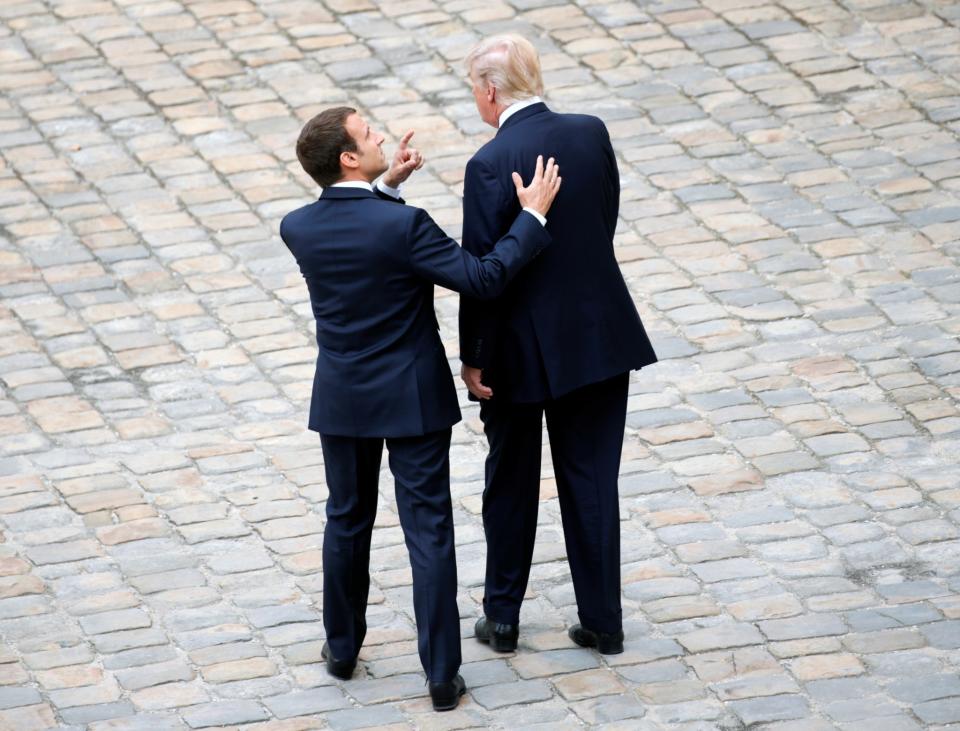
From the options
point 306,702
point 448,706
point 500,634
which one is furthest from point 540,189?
point 306,702

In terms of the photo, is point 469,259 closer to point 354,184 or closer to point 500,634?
point 354,184

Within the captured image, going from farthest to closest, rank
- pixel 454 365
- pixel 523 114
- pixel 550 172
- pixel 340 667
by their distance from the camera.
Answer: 1. pixel 454 365
2. pixel 340 667
3. pixel 523 114
4. pixel 550 172

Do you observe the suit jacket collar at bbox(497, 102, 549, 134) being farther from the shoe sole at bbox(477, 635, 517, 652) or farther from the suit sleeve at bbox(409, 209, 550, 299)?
the shoe sole at bbox(477, 635, 517, 652)

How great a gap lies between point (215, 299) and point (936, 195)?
12.3 ft

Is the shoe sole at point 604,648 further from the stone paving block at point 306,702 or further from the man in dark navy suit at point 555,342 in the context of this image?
the stone paving block at point 306,702

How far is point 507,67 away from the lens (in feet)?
16.3

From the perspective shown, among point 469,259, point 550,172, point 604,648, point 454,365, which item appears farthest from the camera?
point 454,365

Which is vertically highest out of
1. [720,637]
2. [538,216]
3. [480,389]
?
[538,216]

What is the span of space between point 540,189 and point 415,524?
1072 millimetres

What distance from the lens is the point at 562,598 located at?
569 centimetres

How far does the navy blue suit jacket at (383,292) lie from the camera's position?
4.75 meters

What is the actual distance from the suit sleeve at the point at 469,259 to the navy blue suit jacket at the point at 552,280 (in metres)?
0.15

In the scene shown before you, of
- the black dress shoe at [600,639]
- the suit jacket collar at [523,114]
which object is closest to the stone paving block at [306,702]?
the black dress shoe at [600,639]

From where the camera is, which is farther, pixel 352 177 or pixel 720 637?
pixel 720 637
